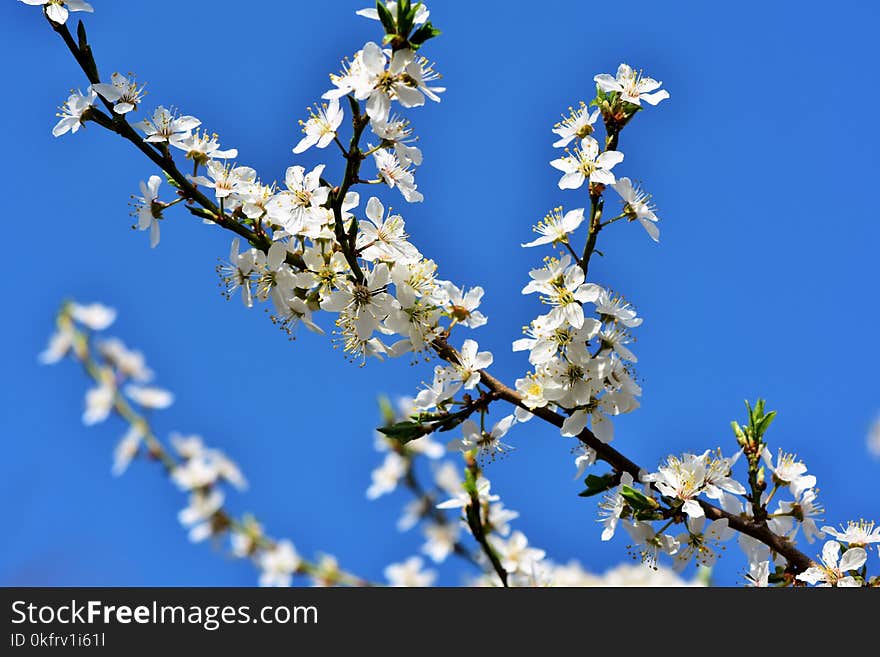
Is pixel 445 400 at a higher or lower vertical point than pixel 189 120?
lower

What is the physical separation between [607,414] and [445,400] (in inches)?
18.8

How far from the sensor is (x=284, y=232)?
247cm

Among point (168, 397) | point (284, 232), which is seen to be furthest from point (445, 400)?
point (168, 397)

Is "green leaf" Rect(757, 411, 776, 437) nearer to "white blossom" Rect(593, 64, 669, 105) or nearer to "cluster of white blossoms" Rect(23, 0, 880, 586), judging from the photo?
"cluster of white blossoms" Rect(23, 0, 880, 586)

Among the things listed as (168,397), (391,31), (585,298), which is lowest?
(585,298)

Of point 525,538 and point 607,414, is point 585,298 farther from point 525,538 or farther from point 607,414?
point 525,538

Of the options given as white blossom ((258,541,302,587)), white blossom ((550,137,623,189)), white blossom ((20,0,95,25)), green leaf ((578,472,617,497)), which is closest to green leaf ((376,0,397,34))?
white blossom ((550,137,623,189))

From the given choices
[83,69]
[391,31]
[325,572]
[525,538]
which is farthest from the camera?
[325,572]

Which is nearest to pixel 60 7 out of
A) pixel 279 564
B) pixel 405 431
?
pixel 405 431

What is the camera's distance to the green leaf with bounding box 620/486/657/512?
95.9 inches

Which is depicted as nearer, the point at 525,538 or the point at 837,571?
the point at 837,571

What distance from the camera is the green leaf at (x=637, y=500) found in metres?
2.44

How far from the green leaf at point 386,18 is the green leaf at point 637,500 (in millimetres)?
1408

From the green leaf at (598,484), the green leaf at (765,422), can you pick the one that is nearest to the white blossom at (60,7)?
the green leaf at (598,484)
